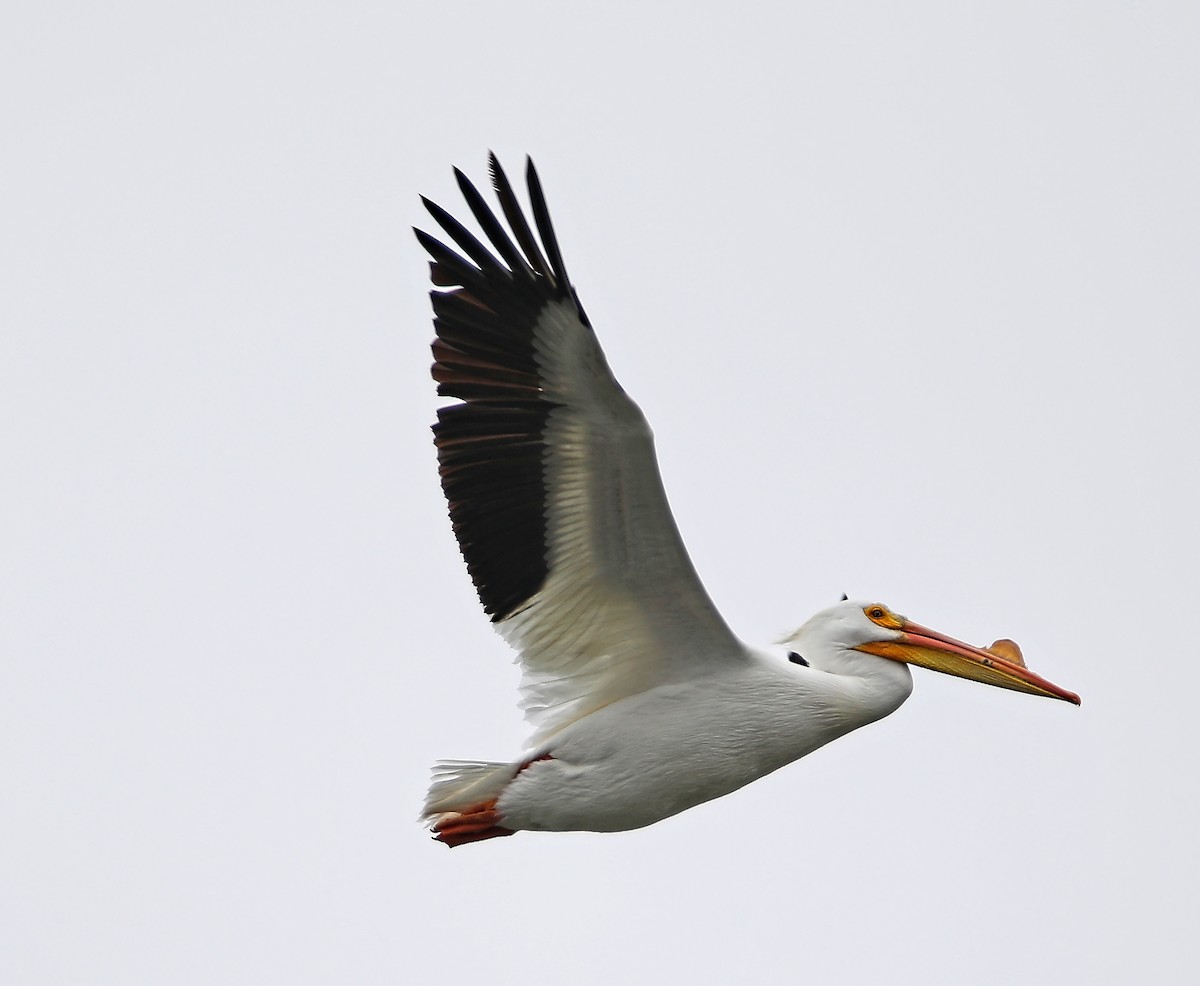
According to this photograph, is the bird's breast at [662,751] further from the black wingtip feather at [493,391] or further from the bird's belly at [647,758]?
the black wingtip feather at [493,391]

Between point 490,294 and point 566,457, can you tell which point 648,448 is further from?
point 490,294

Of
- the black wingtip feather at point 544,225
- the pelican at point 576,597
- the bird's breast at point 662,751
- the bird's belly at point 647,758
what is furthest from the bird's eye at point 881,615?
the black wingtip feather at point 544,225

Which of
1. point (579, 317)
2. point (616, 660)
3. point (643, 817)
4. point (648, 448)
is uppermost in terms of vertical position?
point (579, 317)

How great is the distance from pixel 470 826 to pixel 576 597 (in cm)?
109

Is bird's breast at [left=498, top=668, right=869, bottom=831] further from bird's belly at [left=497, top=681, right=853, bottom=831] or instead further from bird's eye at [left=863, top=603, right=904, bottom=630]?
bird's eye at [left=863, top=603, right=904, bottom=630]

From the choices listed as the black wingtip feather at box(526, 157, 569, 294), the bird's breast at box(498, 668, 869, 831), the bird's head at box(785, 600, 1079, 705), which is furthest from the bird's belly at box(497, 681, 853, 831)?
the black wingtip feather at box(526, 157, 569, 294)

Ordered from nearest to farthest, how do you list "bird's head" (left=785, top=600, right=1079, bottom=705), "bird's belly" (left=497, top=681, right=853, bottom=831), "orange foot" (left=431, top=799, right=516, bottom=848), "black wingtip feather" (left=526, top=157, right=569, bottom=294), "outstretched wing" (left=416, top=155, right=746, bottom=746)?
"black wingtip feather" (left=526, top=157, right=569, bottom=294) < "outstretched wing" (left=416, top=155, right=746, bottom=746) < "bird's belly" (left=497, top=681, right=853, bottom=831) < "orange foot" (left=431, top=799, right=516, bottom=848) < "bird's head" (left=785, top=600, right=1079, bottom=705)

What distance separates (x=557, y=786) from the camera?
9.20 meters

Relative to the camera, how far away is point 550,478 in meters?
8.90

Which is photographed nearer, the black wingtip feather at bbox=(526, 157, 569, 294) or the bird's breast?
the black wingtip feather at bbox=(526, 157, 569, 294)

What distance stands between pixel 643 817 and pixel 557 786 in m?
0.40

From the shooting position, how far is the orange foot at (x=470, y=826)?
929 cm

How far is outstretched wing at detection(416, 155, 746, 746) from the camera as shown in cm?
873

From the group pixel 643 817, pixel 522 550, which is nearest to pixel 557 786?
pixel 643 817
